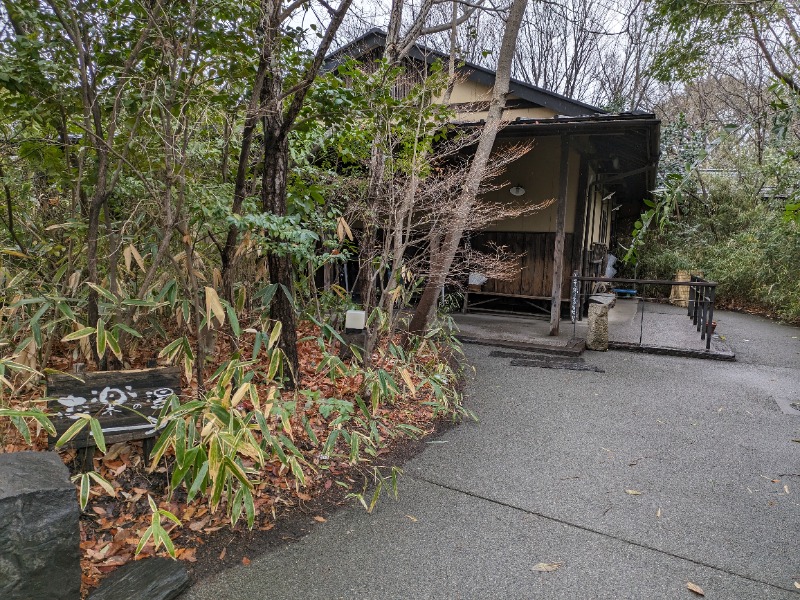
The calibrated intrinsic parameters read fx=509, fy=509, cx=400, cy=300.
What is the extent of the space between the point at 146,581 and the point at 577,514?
2209 mm

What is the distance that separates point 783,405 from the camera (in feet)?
16.1

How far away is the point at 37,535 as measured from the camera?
185 centimetres

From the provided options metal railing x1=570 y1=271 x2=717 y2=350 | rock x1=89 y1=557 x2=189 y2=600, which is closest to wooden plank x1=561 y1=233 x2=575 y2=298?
metal railing x1=570 y1=271 x2=717 y2=350

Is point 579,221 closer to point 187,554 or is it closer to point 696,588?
point 696,588

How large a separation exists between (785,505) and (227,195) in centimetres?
410

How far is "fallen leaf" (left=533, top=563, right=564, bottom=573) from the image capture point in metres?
2.39

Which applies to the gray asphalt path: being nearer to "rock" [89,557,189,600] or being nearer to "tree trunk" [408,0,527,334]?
"rock" [89,557,189,600]

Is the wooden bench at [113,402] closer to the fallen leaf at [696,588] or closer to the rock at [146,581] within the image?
the rock at [146,581]

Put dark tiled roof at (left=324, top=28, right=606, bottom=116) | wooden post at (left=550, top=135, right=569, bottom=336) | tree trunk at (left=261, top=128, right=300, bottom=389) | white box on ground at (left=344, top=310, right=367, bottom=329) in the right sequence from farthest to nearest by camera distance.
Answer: dark tiled roof at (left=324, top=28, right=606, bottom=116)
wooden post at (left=550, top=135, right=569, bottom=336)
white box on ground at (left=344, top=310, right=367, bottom=329)
tree trunk at (left=261, top=128, right=300, bottom=389)

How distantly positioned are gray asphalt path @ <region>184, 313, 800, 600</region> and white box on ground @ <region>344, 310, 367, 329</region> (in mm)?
1287

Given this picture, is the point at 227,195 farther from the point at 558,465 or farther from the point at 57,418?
the point at 558,465

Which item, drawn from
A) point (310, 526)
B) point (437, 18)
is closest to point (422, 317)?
point (310, 526)

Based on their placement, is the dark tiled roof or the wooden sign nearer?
the wooden sign

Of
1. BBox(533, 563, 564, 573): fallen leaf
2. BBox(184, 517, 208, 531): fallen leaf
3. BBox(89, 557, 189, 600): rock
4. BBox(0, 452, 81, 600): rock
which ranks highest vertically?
BBox(0, 452, 81, 600): rock
